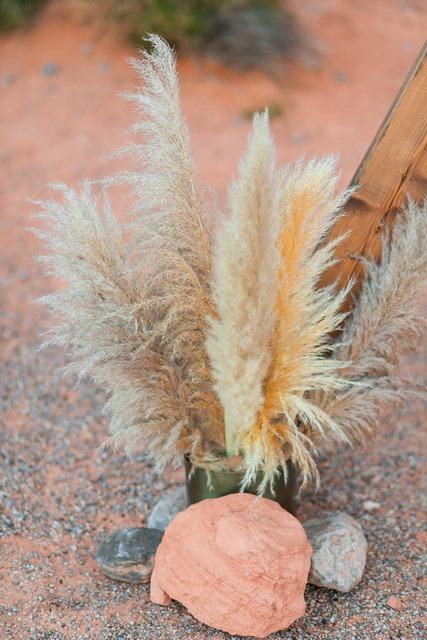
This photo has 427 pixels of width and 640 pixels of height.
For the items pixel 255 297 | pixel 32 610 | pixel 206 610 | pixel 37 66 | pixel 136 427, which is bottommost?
pixel 32 610

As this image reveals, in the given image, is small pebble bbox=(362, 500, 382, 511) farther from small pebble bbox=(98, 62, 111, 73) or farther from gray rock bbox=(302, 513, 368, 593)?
small pebble bbox=(98, 62, 111, 73)

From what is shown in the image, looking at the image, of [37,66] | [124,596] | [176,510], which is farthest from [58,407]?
[37,66]

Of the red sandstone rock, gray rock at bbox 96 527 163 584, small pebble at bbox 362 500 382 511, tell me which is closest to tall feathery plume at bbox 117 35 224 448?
the red sandstone rock

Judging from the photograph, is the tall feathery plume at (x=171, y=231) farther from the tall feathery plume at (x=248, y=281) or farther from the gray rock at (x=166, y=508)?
the gray rock at (x=166, y=508)

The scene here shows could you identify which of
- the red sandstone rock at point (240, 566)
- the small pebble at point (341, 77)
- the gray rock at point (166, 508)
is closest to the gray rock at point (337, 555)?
the red sandstone rock at point (240, 566)

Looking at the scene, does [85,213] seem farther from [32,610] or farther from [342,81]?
[342,81]
